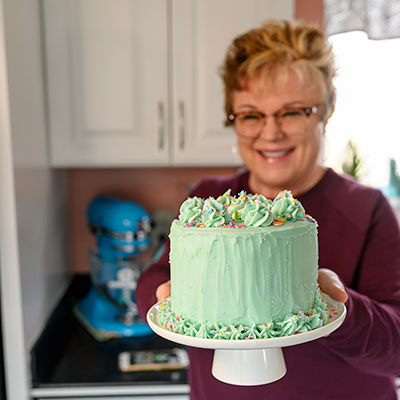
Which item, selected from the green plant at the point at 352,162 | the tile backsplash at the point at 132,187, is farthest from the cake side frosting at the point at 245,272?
the green plant at the point at 352,162

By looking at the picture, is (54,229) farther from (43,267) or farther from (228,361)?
(228,361)

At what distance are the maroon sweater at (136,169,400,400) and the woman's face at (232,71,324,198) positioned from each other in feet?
0.35

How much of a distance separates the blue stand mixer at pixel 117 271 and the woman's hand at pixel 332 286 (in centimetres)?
95

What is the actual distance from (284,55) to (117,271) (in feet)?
3.29

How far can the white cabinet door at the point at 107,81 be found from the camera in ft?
4.88

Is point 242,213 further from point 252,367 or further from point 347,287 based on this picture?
point 347,287

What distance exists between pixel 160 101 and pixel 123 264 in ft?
1.98

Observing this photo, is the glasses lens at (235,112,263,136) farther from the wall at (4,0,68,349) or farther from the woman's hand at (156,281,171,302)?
the wall at (4,0,68,349)

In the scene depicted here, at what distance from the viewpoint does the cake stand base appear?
678mm

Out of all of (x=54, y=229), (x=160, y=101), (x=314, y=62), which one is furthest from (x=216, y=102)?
(x=54, y=229)

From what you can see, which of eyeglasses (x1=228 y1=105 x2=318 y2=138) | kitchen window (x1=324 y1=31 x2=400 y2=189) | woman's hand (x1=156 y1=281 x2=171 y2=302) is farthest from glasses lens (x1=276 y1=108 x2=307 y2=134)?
kitchen window (x1=324 y1=31 x2=400 y2=189)

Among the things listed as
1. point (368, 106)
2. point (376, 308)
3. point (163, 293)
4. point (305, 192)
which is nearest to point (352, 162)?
point (368, 106)

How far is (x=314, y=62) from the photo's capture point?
0.99m

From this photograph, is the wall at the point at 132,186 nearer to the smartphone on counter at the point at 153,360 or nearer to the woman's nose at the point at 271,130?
the smartphone on counter at the point at 153,360
